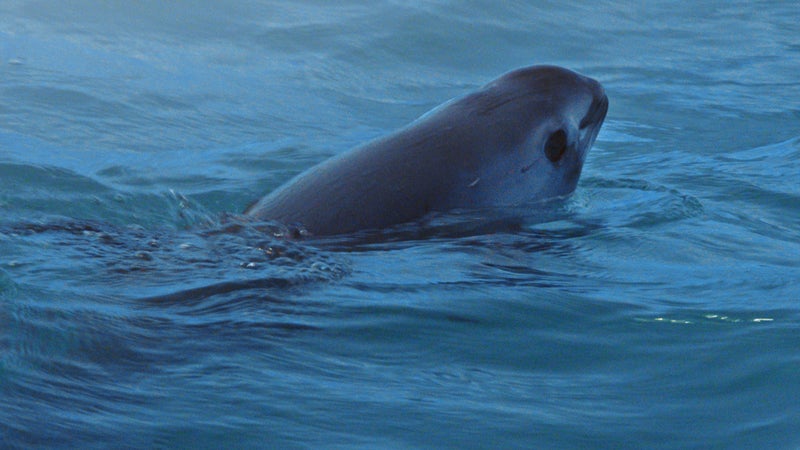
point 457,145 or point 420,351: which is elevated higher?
point 457,145

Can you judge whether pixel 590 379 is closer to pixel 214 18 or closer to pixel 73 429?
pixel 73 429

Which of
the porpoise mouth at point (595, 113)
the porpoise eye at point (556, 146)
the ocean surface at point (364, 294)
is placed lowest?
the ocean surface at point (364, 294)

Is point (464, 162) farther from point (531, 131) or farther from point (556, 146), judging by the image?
point (556, 146)

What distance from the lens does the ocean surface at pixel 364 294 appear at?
4312 mm

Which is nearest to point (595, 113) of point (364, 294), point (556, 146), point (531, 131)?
point (556, 146)

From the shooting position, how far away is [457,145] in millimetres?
6594

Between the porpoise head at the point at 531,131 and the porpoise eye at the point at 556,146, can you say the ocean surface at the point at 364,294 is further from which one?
the porpoise eye at the point at 556,146

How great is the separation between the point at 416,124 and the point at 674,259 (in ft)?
5.01

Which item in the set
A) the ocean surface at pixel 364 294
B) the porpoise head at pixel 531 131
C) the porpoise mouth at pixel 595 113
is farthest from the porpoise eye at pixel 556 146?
the ocean surface at pixel 364 294

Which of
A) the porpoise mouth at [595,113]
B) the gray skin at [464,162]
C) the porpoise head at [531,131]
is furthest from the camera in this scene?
the porpoise mouth at [595,113]

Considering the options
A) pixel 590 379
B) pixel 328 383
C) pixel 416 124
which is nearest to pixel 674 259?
pixel 416 124

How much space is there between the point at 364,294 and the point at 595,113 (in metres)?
2.53

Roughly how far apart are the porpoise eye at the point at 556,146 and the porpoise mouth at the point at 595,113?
19cm

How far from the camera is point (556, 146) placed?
7137mm
